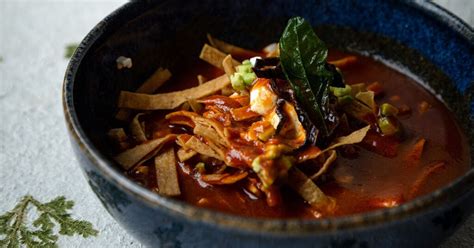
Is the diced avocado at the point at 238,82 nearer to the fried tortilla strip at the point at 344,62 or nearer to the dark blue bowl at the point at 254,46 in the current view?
the dark blue bowl at the point at 254,46

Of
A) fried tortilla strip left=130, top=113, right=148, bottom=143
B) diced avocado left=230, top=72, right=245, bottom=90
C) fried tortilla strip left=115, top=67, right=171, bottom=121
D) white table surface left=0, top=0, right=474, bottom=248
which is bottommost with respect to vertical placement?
white table surface left=0, top=0, right=474, bottom=248

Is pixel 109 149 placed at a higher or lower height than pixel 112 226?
higher

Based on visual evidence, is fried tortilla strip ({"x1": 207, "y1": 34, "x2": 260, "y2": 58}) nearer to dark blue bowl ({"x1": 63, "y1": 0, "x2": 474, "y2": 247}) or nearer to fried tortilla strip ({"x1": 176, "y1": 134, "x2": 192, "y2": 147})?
dark blue bowl ({"x1": 63, "y1": 0, "x2": 474, "y2": 247})

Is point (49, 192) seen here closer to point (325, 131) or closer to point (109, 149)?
point (109, 149)

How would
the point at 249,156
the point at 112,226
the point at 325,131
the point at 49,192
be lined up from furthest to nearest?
the point at 49,192 < the point at 112,226 < the point at 325,131 < the point at 249,156

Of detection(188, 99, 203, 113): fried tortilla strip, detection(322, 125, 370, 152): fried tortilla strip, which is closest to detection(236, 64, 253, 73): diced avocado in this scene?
detection(188, 99, 203, 113): fried tortilla strip

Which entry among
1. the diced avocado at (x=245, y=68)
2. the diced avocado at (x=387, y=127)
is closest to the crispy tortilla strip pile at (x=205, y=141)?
the diced avocado at (x=245, y=68)

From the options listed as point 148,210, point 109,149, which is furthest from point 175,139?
point 148,210
